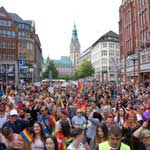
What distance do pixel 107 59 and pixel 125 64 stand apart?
73916 millimetres

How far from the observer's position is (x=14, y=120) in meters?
8.67

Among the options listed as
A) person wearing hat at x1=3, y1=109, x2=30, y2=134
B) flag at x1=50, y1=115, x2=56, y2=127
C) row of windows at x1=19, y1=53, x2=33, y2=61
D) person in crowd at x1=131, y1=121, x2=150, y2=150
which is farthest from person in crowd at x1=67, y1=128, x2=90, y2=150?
row of windows at x1=19, y1=53, x2=33, y2=61

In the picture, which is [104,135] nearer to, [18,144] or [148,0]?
[18,144]

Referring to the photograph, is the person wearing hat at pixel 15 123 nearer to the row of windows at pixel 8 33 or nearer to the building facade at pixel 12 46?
the building facade at pixel 12 46

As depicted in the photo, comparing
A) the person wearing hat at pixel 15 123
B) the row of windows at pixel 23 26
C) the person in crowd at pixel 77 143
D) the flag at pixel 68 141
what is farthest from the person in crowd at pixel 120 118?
the row of windows at pixel 23 26

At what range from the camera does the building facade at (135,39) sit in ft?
183

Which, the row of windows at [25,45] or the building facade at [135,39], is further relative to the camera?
the row of windows at [25,45]

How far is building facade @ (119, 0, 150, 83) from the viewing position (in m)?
55.8

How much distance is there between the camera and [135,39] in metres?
64.0

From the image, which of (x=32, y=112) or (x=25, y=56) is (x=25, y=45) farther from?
(x=32, y=112)

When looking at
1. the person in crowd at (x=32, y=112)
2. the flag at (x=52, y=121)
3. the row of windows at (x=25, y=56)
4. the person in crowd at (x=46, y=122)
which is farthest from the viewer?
the row of windows at (x=25, y=56)

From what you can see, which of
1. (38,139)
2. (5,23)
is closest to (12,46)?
(5,23)

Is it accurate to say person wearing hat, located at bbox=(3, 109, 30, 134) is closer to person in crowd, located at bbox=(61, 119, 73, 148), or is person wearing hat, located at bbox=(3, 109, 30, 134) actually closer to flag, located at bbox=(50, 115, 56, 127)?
flag, located at bbox=(50, 115, 56, 127)

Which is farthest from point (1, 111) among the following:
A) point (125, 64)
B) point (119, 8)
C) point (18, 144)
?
point (119, 8)
